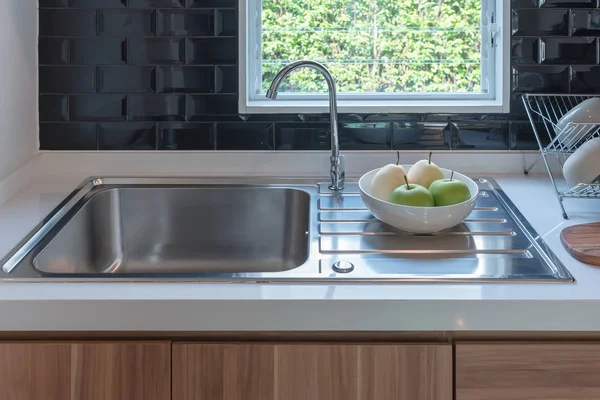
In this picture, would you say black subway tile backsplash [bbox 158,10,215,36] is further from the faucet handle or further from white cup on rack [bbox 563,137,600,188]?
white cup on rack [bbox 563,137,600,188]

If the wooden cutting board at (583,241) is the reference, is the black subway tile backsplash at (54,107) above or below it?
above

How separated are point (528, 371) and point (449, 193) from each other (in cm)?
41

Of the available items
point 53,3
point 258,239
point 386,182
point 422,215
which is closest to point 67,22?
point 53,3

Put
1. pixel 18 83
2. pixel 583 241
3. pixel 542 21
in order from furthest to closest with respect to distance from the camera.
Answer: pixel 542 21 < pixel 18 83 < pixel 583 241

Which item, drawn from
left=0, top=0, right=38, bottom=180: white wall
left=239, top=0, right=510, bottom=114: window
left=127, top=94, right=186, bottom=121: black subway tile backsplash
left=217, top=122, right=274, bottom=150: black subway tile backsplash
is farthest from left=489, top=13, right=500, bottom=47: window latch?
left=0, top=0, right=38, bottom=180: white wall

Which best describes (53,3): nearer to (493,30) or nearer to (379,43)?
(379,43)

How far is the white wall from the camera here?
1.62 m

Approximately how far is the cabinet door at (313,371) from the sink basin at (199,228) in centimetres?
60

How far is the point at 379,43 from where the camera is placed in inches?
75.8

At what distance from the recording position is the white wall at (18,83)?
1.62 meters

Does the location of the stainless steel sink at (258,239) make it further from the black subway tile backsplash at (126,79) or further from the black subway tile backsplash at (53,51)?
the black subway tile backsplash at (53,51)

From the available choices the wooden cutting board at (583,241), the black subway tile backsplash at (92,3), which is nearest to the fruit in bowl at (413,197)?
the wooden cutting board at (583,241)

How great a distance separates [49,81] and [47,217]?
581mm

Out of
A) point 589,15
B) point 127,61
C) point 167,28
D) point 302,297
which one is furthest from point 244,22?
point 302,297
